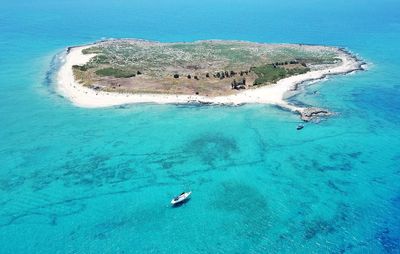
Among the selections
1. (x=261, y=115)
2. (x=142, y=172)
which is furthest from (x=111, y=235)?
(x=261, y=115)

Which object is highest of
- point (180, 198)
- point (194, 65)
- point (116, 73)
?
point (194, 65)

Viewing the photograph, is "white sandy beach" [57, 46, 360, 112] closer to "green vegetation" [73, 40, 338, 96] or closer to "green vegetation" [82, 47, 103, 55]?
"green vegetation" [73, 40, 338, 96]

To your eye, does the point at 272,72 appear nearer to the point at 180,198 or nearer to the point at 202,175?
the point at 202,175

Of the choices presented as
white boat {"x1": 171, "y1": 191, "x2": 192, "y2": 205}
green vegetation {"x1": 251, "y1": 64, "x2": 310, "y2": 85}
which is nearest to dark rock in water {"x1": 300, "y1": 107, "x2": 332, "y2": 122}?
green vegetation {"x1": 251, "y1": 64, "x2": 310, "y2": 85}

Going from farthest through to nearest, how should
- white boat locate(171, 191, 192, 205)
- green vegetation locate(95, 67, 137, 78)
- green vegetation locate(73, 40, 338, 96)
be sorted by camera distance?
green vegetation locate(95, 67, 137, 78) → green vegetation locate(73, 40, 338, 96) → white boat locate(171, 191, 192, 205)

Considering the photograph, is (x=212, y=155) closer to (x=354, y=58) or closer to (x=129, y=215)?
(x=129, y=215)

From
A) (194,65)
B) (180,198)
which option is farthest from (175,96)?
(180,198)
